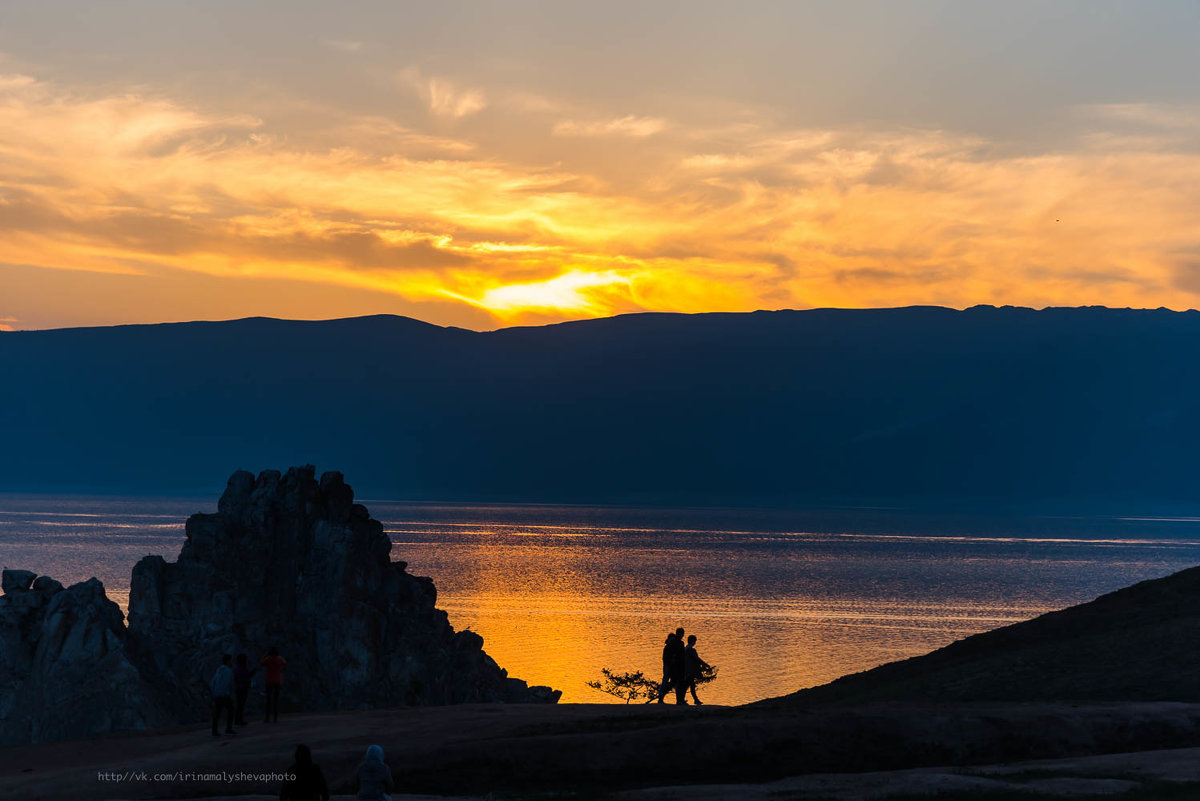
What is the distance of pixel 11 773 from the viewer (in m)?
31.8

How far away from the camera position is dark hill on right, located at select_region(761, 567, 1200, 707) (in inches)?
1350

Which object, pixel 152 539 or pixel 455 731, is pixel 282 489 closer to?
pixel 455 731

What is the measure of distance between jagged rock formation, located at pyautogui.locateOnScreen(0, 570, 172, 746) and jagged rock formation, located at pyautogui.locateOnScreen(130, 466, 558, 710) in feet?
9.45

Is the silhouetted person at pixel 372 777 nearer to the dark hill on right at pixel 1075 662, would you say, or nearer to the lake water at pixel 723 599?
the dark hill on right at pixel 1075 662

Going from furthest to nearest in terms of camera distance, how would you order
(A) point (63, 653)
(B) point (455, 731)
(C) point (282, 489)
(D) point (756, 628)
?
(D) point (756, 628) → (C) point (282, 489) → (A) point (63, 653) → (B) point (455, 731)

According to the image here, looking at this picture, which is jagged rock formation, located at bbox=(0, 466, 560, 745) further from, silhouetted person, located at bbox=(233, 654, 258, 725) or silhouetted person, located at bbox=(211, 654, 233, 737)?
silhouetted person, located at bbox=(211, 654, 233, 737)

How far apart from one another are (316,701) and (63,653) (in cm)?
1118

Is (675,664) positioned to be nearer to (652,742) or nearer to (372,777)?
(652,742)

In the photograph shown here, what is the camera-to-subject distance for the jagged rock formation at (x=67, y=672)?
156 ft

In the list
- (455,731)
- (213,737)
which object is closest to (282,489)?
Answer: (213,737)

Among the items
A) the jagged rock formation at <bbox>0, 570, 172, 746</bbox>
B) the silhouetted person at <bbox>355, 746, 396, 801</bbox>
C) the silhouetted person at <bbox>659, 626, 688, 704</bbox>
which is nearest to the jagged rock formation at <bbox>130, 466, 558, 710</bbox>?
the jagged rock formation at <bbox>0, 570, 172, 746</bbox>

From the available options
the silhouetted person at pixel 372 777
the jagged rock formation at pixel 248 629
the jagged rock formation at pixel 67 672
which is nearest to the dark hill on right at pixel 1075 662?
the silhouetted person at pixel 372 777

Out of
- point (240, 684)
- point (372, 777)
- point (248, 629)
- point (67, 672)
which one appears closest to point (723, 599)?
point (248, 629)

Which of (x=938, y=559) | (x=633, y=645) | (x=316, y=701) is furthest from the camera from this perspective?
(x=938, y=559)
